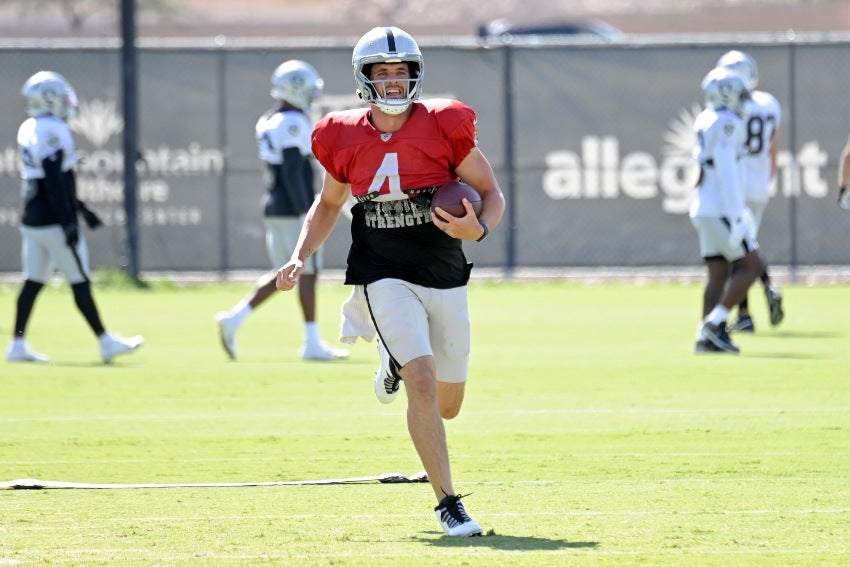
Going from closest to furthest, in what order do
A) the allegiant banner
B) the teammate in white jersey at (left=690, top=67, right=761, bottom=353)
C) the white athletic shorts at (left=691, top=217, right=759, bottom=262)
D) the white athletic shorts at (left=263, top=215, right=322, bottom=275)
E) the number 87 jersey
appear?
the teammate in white jersey at (left=690, top=67, right=761, bottom=353) < the white athletic shorts at (left=691, top=217, right=759, bottom=262) < the white athletic shorts at (left=263, top=215, right=322, bottom=275) < the number 87 jersey < the allegiant banner

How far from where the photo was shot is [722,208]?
1393 cm

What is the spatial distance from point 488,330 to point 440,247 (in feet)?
30.0

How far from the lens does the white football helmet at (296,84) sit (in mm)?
13891

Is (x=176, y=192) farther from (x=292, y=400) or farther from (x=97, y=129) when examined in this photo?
(x=292, y=400)

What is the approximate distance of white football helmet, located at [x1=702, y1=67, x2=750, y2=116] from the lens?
45.2ft

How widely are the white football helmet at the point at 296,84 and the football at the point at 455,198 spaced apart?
7056 millimetres

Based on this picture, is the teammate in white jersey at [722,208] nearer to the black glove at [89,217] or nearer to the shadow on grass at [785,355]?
the shadow on grass at [785,355]

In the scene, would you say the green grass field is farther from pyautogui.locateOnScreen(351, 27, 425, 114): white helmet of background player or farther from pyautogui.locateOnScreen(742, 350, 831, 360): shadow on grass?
pyautogui.locateOnScreen(351, 27, 425, 114): white helmet of background player

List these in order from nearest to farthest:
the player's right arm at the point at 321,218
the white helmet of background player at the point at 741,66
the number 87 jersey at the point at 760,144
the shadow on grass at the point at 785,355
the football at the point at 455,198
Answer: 1. the football at the point at 455,198
2. the player's right arm at the point at 321,218
3. the shadow on grass at the point at 785,355
4. the white helmet of background player at the point at 741,66
5. the number 87 jersey at the point at 760,144

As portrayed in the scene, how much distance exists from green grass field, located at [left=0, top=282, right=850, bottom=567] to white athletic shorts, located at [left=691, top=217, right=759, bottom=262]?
849mm

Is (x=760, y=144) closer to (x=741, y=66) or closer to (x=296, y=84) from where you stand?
(x=741, y=66)

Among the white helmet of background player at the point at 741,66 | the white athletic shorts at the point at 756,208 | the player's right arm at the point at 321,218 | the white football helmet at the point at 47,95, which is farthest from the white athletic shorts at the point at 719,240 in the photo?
the player's right arm at the point at 321,218

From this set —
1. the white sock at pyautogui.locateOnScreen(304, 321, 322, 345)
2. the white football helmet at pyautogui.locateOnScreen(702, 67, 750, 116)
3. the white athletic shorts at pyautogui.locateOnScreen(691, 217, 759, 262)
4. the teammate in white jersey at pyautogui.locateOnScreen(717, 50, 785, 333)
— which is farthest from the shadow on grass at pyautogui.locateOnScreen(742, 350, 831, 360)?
the white sock at pyautogui.locateOnScreen(304, 321, 322, 345)

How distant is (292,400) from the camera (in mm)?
11500
